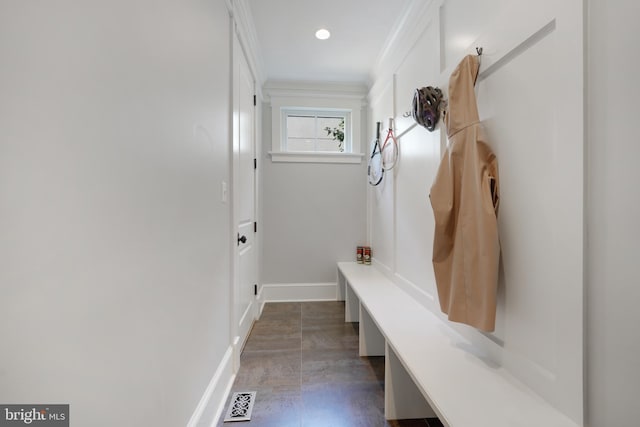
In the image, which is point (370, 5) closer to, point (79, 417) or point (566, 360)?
point (566, 360)

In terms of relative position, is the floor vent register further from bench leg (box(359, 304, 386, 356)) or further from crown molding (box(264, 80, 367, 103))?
crown molding (box(264, 80, 367, 103))

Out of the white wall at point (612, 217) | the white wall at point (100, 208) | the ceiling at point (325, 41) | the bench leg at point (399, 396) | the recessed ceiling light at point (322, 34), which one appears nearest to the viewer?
the white wall at point (100, 208)

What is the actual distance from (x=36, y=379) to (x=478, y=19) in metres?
1.80

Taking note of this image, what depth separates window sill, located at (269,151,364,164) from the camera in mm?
3121

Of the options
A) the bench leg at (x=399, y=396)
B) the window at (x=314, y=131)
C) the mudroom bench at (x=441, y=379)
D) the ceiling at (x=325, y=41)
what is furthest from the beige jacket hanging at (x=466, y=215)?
the window at (x=314, y=131)

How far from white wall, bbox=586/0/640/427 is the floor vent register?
1.41 metres

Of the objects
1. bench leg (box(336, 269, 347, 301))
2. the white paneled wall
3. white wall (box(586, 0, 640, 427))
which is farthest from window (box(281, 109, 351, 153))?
white wall (box(586, 0, 640, 427))

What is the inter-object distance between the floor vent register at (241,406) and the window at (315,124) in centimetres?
228

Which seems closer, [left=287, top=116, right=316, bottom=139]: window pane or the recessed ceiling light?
the recessed ceiling light

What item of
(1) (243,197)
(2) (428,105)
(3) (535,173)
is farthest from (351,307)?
(3) (535,173)

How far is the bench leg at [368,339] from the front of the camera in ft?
6.53

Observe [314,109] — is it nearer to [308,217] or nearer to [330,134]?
[330,134]

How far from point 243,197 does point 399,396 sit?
167cm

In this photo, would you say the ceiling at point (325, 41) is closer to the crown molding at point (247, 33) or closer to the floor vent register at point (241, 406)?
the crown molding at point (247, 33)
